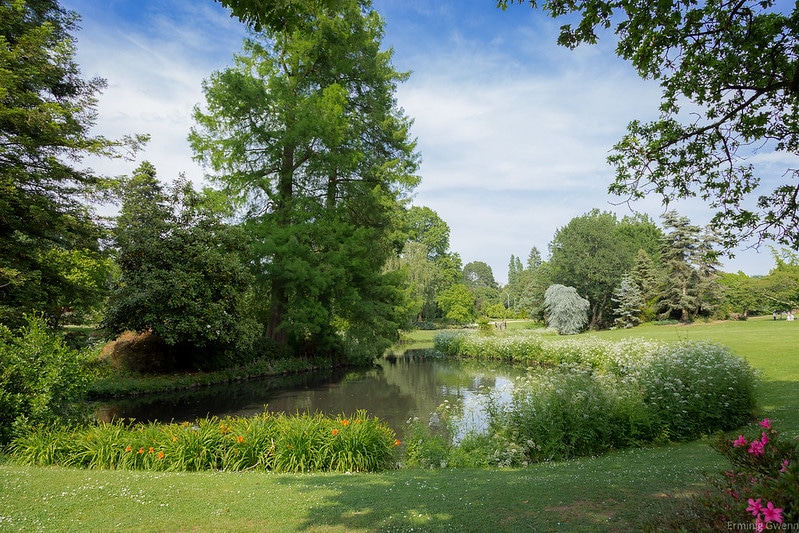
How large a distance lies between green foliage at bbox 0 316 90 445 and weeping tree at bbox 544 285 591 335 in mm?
36036

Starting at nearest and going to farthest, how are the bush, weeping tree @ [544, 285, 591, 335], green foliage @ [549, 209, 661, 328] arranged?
1. the bush
2. weeping tree @ [544, 285, 591, 335]
3. green foliage @ [549, 209, 661, 328]

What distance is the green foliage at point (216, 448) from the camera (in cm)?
695

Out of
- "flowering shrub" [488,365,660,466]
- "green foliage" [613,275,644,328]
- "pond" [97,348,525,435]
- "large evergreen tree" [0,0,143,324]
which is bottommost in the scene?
"pond" [97,348,525,435]

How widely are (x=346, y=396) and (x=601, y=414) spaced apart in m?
9.76

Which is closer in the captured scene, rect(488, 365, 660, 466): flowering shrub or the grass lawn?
the grass lawn

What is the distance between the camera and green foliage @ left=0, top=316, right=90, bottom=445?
7.49 m

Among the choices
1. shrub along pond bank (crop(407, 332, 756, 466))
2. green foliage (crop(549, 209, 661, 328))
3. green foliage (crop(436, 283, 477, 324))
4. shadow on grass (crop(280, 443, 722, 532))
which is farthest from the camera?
green foliage (crop(436, 283, 477, 324))

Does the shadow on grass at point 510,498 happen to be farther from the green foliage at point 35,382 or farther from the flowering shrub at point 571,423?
the green foliage at point 35,382

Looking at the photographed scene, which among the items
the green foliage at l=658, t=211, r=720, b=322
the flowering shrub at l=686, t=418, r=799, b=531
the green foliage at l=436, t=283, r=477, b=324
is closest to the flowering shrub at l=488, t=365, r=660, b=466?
the flowering shrub at l=686, t=418, r=799, b=531

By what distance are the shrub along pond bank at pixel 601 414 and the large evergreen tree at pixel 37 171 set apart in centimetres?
1157

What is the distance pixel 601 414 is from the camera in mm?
8430

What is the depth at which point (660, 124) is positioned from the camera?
711 cm

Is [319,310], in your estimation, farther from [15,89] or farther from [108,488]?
[108,488]

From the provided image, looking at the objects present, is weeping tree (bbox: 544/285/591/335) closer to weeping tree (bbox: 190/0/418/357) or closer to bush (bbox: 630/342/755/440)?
weeping tree (bbox: 190/0/418/357)
